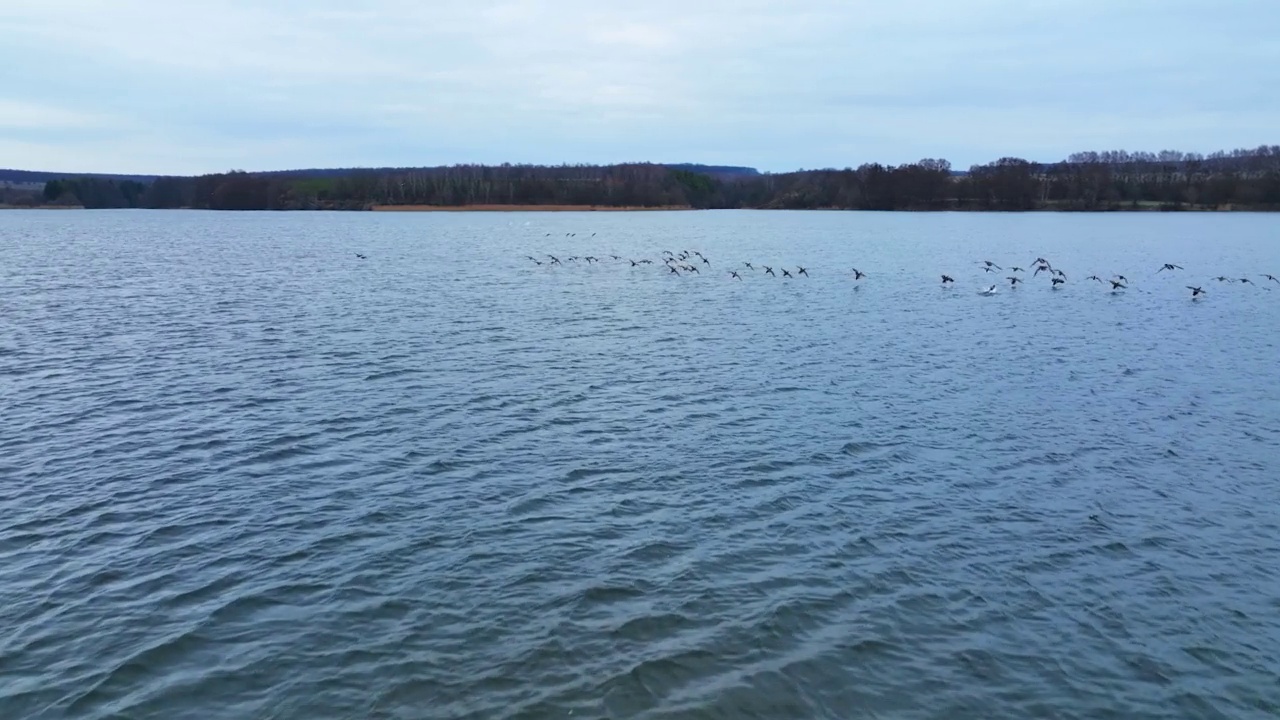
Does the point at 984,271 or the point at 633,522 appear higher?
the point at 984,271

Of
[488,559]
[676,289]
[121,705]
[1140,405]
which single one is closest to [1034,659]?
[488,559]

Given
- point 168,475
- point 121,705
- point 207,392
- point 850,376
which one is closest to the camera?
point 121,705

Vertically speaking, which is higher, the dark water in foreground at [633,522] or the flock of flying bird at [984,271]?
the flock of flying bird at [984,271]

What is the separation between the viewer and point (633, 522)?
1570cm

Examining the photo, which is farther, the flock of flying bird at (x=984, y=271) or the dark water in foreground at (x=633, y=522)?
the flock of flying bird at (x=984, y=271)

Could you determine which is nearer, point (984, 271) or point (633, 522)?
point (633, 522)

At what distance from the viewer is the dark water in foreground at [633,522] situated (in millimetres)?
11055

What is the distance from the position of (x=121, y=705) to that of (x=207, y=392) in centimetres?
1555

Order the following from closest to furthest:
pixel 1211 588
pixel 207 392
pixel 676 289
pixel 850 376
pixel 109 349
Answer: pixel 1211 588, pixel 207 392, pixel 850 376, pixel 109 349, pixel 676 289

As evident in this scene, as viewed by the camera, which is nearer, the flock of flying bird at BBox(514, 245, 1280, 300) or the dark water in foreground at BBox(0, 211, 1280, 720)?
the dark water in foreground at BBox(0, 211, 1280, 720)

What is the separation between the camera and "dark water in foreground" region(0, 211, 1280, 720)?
36.3 feet

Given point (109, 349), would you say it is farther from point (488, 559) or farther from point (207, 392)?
point (488, 559)

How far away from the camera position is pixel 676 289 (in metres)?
52.5

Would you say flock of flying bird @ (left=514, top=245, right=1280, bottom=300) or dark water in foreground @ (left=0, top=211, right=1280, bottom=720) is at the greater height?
flock of flying bird @ (left=514, top=245, right=1280, bottom=300)
